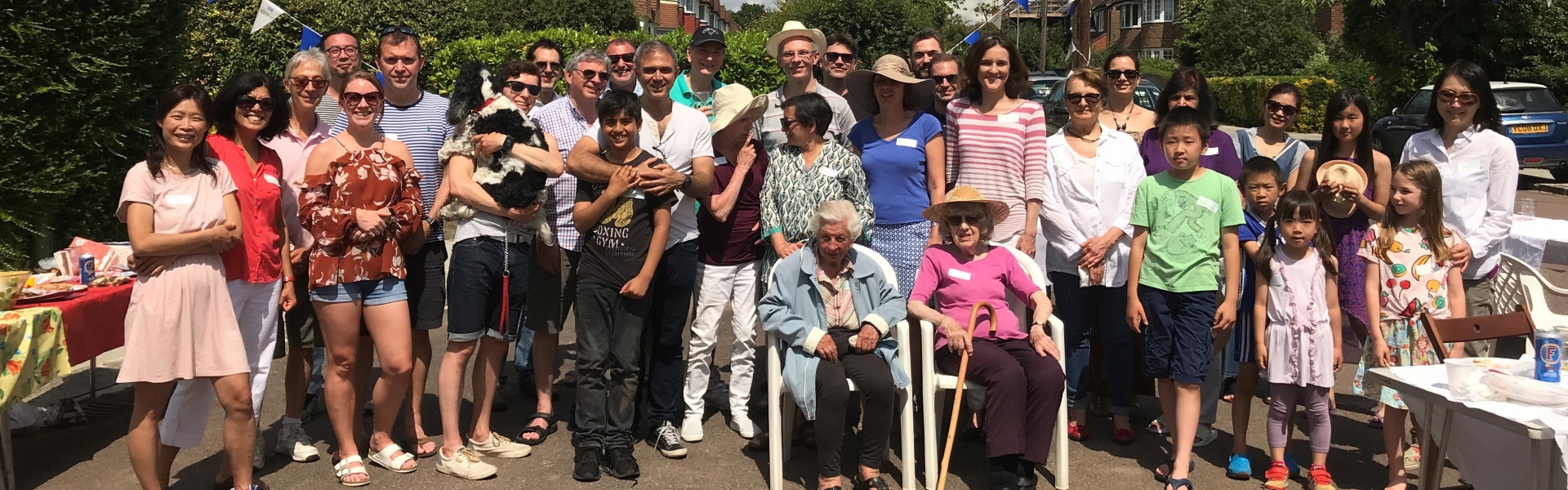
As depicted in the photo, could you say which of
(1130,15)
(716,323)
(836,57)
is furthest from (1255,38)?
(716,323)

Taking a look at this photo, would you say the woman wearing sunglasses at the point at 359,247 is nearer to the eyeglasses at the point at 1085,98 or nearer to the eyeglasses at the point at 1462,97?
the eyeglasses at the point at 1085,98

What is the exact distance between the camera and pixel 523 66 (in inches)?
213

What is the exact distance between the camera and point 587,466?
15.6 feet

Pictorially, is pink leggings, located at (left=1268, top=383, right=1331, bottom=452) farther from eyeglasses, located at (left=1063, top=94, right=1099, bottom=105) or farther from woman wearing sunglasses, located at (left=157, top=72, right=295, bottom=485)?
woman wearing sunglasses, located at (left=157, top=72, right=295, bottom=485)

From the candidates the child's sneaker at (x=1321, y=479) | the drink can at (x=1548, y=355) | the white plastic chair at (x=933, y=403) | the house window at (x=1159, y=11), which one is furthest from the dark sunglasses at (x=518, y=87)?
the house window at (x=1159, y=11)

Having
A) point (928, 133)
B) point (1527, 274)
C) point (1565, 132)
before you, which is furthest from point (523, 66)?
point (1565, 132)

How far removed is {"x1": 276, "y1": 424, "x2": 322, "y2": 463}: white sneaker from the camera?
4957mm

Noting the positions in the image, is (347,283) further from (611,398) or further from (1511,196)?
(1511,196)

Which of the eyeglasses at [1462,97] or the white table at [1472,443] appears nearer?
the white table at [1472,443]

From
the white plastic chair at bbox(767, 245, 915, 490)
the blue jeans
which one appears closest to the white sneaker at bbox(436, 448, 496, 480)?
the white plastic chair at bbox(767, 245, 915, 490)

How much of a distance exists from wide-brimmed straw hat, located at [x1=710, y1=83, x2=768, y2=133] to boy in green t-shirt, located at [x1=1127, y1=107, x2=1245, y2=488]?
1805 millimetres

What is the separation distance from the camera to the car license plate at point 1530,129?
1603 centimetres

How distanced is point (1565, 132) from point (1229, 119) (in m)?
17.8

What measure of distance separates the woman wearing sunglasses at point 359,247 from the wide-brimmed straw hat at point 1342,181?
13.1ft
